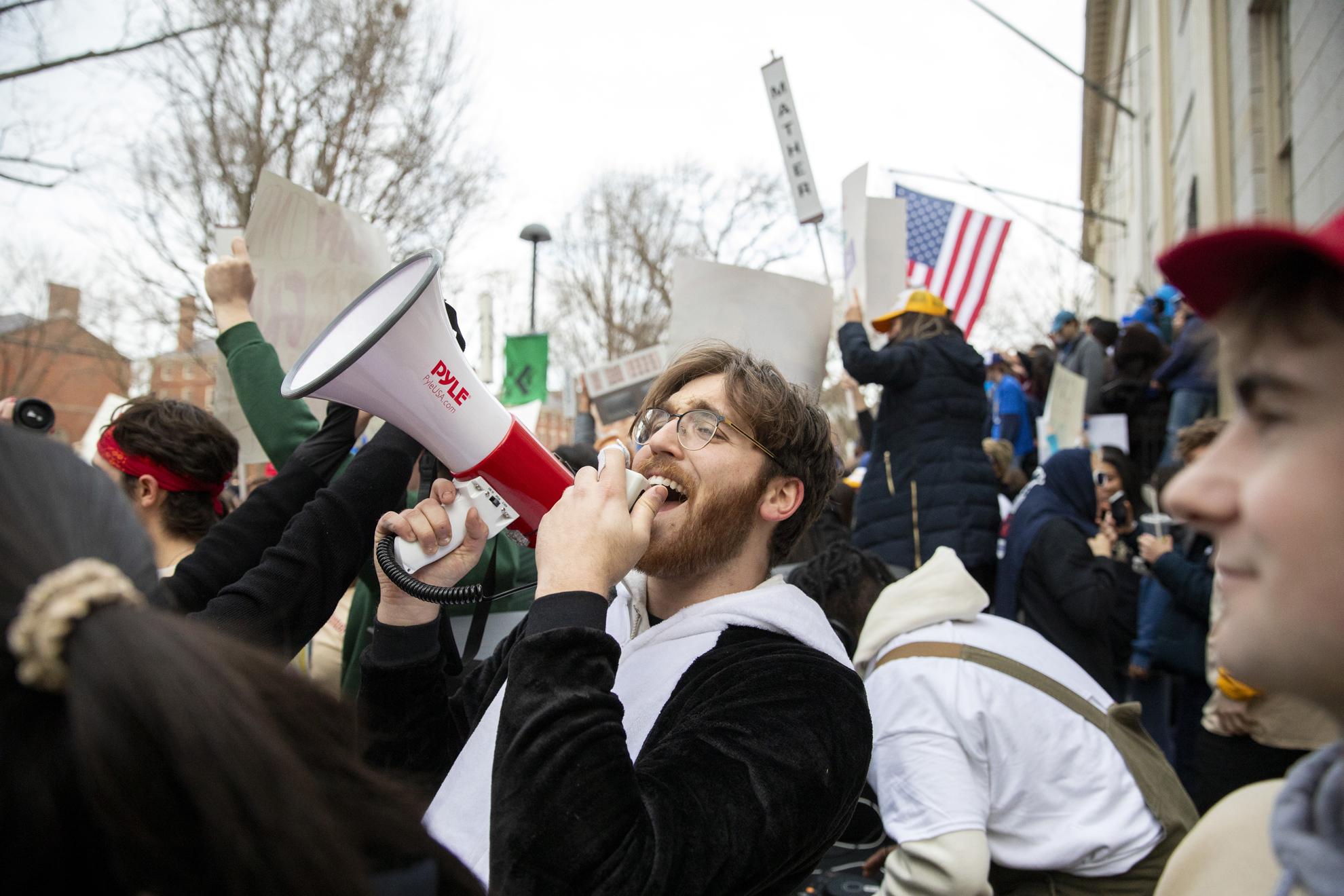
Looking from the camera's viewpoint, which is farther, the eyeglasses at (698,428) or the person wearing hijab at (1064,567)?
the person wearing hijab at (1064,567)

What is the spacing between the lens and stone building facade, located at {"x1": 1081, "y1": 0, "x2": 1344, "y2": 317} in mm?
5500

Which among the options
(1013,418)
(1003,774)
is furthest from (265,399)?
(1013,418)

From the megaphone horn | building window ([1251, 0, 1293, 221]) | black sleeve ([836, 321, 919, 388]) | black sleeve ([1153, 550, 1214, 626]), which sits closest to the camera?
the megaphone horn

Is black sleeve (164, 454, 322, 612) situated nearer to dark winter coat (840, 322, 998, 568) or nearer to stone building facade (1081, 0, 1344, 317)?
stone building facade (1081, 0, 1344, 317)

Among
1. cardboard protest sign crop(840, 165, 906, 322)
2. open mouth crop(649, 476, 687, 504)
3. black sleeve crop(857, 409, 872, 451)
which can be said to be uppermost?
cardboard protest sign crop(840, 165, 906, 322)

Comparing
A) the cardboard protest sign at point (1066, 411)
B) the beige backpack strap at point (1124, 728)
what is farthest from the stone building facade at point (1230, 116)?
the cardboard protest sign at point (1066, 411)

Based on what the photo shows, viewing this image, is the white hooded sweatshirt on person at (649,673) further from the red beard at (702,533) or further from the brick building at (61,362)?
the brick building at (61,362)

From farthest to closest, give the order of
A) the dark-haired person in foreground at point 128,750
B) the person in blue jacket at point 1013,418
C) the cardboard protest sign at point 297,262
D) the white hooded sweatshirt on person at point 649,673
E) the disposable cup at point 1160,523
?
the person in blue jacket at point 1013,418 < the disposable cup at point 1160,523 < the cardboard protest sign at point 297,262 < the white hooded sweatshirt on person at point 649,673 < the dark-haired person in foreground at point 128,750

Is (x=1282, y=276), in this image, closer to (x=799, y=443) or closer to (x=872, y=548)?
(x=799, y=443)

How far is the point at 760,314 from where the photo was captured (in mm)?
3959

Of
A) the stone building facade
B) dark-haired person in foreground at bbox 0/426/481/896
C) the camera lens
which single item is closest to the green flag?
the stone building facade

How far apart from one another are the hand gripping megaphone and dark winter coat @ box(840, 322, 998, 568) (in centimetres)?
245

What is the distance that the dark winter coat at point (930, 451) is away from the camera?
13.5ft

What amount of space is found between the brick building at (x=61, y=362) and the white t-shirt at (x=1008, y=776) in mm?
1871
